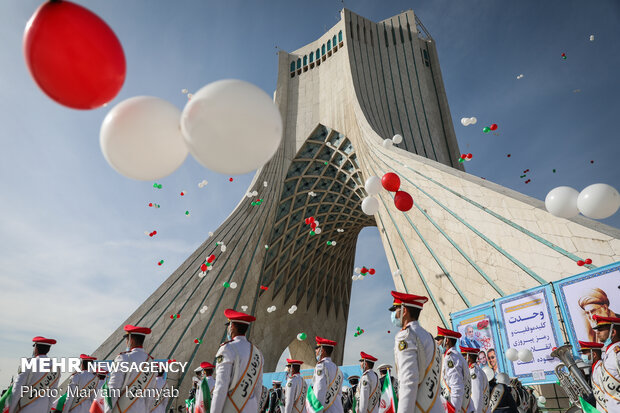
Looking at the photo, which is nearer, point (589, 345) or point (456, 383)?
point (456, 383)

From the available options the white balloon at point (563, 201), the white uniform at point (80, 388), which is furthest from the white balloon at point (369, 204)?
the white uniform at point (80, 388)

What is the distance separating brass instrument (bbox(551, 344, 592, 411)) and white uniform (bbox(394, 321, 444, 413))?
2.76m

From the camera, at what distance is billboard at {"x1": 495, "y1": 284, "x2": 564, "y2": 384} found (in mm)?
6301

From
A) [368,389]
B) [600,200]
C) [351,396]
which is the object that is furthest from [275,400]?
[600,200]

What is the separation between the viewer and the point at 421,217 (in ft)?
34.5

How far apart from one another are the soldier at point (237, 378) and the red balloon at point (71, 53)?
2147 millimetres

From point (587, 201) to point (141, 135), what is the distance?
210 inches

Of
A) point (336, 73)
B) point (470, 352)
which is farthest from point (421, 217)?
point (336, 73)

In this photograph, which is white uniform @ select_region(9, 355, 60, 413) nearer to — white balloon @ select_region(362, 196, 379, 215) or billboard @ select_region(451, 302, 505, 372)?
white balloon @ select_region(362, 196, 379, 215)

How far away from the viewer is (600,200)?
14.9 feet

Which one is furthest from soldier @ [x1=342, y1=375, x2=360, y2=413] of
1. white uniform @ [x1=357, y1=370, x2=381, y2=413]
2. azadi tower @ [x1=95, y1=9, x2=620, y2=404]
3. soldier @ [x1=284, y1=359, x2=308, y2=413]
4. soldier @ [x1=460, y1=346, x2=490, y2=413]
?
soldier @ [x1=460, y1=346, x2=490, y2=413]

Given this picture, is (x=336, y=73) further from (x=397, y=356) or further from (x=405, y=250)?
(x=397, y=356)

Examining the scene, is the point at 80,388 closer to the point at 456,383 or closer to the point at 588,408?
the point at 456,383

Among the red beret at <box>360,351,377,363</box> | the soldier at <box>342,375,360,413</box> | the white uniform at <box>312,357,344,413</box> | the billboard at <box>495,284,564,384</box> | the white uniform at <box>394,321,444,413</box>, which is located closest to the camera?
the white uniform at <box>394,321,444,413</box>
